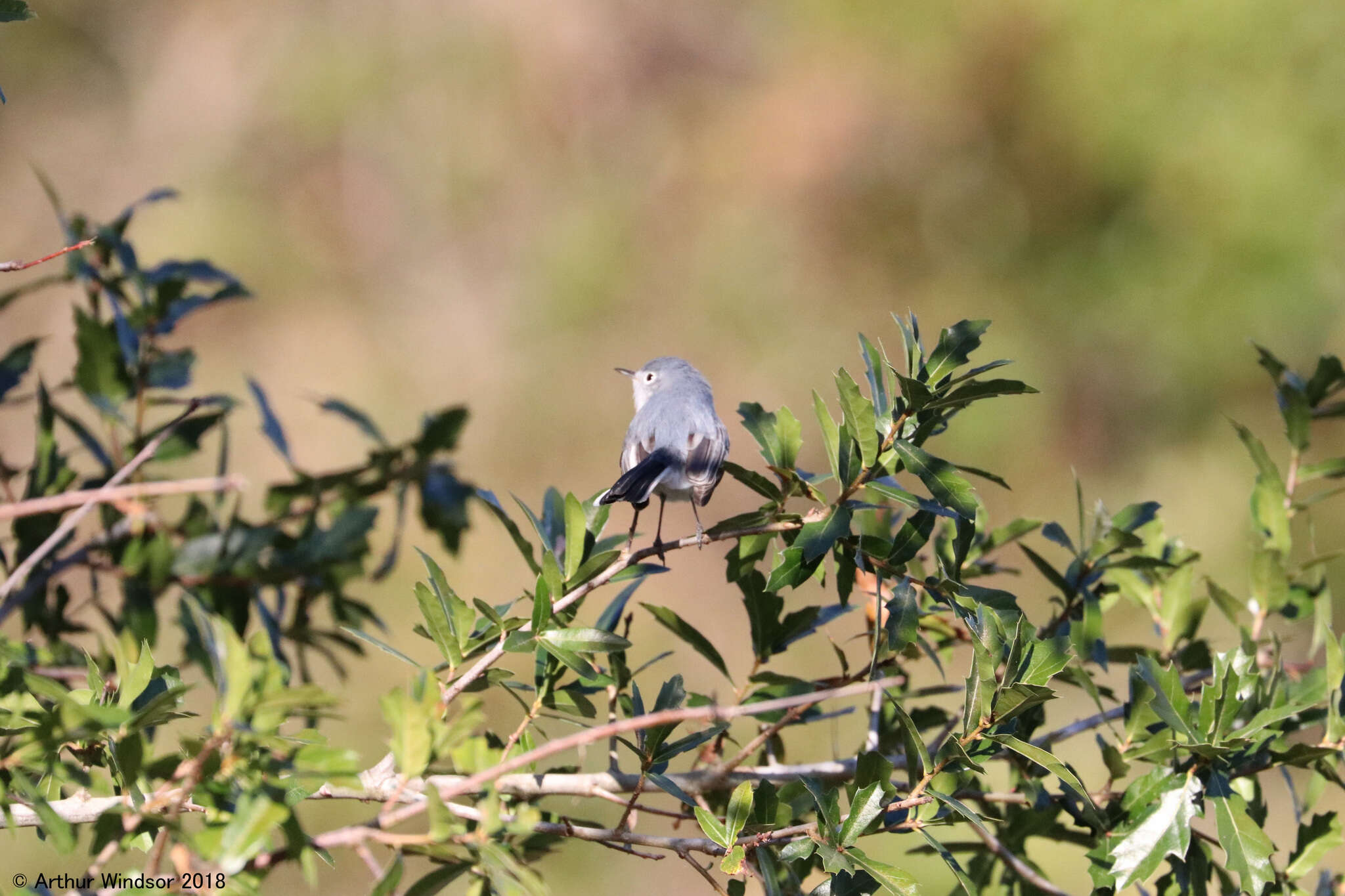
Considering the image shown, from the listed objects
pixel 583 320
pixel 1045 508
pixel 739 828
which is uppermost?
pixel 583 320

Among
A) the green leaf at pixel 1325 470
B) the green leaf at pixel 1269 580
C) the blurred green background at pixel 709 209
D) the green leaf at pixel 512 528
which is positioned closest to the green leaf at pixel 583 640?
the green leaf at pixel 512 528

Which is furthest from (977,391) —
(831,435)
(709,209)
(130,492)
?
(709,209)

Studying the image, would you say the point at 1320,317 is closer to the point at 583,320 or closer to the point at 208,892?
the point at 583,320

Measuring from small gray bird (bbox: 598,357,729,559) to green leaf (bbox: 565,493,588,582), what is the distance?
0.89 feet

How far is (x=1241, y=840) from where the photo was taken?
1496 millimetres

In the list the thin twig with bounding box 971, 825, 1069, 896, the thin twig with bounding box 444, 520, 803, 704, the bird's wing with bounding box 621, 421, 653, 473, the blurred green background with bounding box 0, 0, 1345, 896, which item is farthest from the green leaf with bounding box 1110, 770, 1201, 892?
the blurred green background with bounding box 0, 0, 1345, 896

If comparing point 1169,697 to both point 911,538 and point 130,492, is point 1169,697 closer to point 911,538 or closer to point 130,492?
point 911,538

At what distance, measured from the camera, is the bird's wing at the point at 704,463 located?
81.0 inches

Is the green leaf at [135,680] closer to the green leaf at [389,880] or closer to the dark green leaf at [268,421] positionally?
the green leaf at [389,880]

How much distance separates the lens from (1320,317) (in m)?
5.52

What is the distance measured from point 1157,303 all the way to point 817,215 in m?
2.11

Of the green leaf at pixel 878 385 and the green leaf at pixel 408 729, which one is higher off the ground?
the green leaf at pixel 878 385

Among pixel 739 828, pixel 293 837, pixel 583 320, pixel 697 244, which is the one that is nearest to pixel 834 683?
pixel 739 828

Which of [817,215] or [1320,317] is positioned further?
[817,215]
